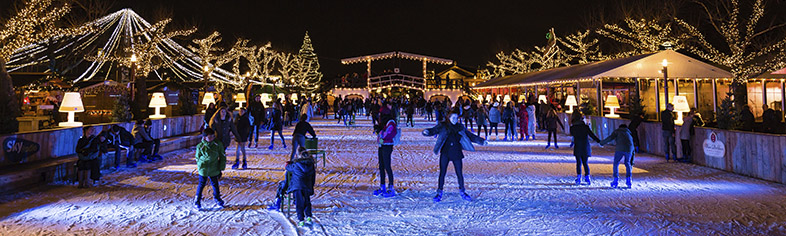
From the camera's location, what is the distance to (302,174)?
5.21 metres

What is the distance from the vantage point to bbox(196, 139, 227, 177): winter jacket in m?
5.98

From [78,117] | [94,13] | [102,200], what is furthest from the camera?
[94,13]

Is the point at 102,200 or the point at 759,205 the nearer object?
the point at 759,205

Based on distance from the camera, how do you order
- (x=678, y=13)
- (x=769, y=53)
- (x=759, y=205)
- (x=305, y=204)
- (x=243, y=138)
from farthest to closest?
(x=678, y=13) < (x=769, y=53) < (x=243, y=138) < (x=759, y=205) < (x=305, y=204)

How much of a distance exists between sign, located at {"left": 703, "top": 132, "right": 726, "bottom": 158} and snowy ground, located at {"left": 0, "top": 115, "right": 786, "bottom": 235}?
0.37m

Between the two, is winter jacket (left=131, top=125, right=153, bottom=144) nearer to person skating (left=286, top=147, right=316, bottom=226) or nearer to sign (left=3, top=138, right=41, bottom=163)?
sign (left=3, top=138, right=41, bottom=163)

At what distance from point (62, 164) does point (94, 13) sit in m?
15.5

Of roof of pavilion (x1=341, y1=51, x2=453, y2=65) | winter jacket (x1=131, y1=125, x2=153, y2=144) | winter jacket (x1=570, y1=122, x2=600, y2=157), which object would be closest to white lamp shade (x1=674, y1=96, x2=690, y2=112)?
winter jacket (x1=570, y1=122, x2=600, y2=157)

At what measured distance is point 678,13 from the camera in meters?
22.9

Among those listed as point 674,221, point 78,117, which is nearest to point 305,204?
point 674,221

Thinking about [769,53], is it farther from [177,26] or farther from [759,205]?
[177,26]

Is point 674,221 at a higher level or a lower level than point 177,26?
lower

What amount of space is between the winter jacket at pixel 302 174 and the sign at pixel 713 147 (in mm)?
8039

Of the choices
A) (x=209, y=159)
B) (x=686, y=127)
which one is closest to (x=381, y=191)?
(x=209, y=159)
